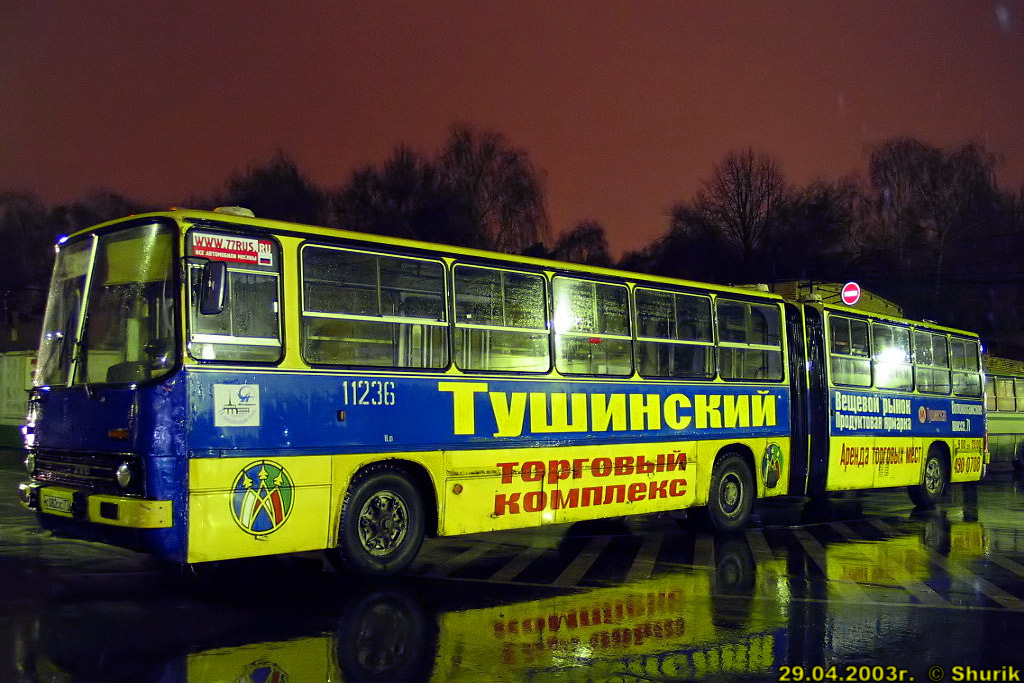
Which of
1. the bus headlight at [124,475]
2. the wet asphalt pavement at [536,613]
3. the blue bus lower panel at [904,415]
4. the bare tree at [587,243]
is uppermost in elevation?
the bare tree at [587,243]

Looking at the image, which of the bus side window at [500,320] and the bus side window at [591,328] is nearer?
the bus side window at [500,320]

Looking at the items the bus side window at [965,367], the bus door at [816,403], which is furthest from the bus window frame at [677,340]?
the bus side window at [965,367]

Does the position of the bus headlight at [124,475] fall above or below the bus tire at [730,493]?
above

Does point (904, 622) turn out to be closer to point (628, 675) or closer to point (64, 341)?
point (628, 675)

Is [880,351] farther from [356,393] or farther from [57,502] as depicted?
[57,502]

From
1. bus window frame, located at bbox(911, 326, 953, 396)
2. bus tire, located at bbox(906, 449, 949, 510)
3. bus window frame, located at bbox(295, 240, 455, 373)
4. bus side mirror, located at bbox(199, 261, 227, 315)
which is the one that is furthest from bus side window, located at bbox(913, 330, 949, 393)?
bus side mirror, located at bbox(199, 261, 227, 315)

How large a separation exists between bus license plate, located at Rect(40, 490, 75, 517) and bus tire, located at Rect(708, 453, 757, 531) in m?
8.58

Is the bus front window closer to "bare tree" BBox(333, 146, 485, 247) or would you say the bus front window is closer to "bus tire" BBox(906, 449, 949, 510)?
"bus tire" BBox(906, 449, 949, 510)

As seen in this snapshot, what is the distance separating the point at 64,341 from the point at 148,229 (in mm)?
1518

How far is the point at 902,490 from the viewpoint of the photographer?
25000 millimetres

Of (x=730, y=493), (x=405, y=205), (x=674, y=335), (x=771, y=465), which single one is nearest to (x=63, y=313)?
(x=674, y=335)

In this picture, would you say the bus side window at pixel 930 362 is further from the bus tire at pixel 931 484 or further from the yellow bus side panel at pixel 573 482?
the yellow bus side panel at pixel 573 482

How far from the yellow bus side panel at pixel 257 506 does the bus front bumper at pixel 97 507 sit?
262 millimetres

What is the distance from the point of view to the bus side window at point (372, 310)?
9.74 m
